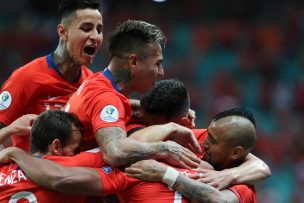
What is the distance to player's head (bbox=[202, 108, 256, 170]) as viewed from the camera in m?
4.30

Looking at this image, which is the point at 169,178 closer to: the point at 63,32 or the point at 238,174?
the point at 238,174

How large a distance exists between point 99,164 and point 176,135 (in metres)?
0.48

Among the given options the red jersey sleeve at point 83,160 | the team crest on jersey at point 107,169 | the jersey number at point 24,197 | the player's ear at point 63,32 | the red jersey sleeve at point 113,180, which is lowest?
the jersey number at point 24,197

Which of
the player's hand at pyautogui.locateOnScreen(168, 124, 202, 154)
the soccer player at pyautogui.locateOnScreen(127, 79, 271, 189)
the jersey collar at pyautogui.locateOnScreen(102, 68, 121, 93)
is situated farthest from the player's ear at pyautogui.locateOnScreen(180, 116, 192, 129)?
the jersey collar at pyautogui.locateOnScreen(102, 68, 121, 93)

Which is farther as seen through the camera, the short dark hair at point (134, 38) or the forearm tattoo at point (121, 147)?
the short dark hair at point (134, 38)

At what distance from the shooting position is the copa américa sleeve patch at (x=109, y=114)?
158 inches

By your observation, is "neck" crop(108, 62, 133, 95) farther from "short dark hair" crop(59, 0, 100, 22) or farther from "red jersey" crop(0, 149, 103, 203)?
"short dark hair" crop(59, 0, 100, 22)

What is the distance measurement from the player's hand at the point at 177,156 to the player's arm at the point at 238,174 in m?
0.07

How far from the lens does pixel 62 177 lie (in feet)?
12.8

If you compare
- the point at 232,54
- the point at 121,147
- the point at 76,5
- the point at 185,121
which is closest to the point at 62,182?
the point at 121,147

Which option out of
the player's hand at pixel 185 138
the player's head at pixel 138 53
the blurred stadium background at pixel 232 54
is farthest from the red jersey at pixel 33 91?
the blurred stadium background at pixel 232 54

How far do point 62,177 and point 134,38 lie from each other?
41.2 inches

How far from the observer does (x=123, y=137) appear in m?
3.99

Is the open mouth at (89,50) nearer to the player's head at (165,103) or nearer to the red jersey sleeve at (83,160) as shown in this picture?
the player's head at (165,103)
